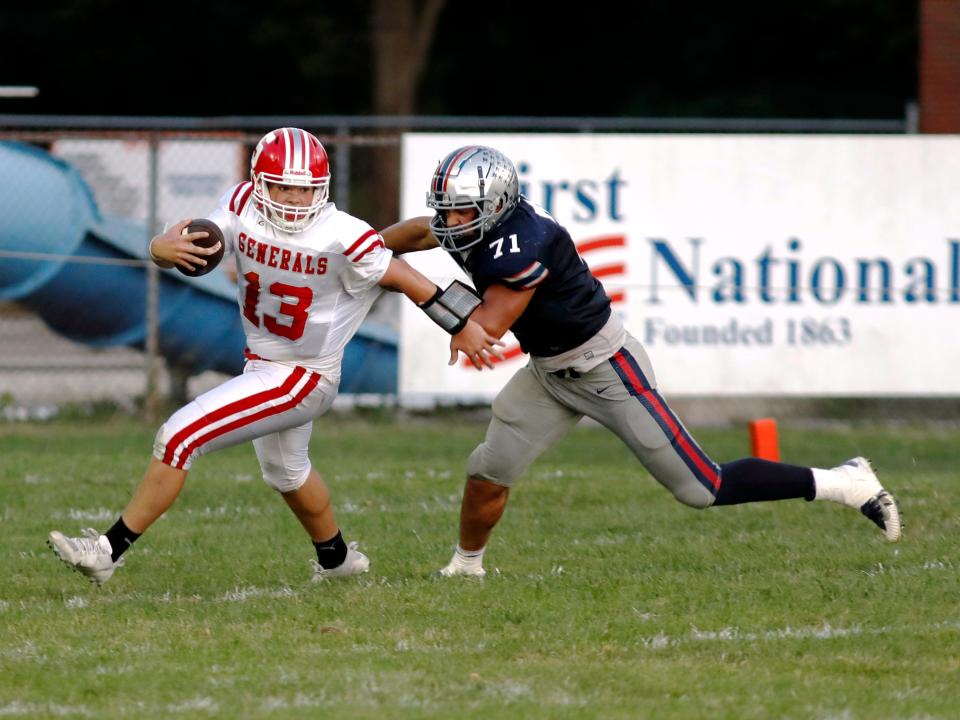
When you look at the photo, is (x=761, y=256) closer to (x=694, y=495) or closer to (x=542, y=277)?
(x=694, y=495)

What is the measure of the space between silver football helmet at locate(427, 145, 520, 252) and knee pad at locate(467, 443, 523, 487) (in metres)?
0.78

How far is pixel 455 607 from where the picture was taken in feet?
18.0

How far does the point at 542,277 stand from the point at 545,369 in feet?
1.54

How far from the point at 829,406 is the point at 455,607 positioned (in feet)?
21.3

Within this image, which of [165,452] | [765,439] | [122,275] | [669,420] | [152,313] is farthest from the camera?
[122,275]

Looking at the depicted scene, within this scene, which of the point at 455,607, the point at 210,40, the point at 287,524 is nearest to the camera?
the point at 455,607

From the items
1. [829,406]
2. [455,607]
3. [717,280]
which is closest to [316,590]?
[455,607]

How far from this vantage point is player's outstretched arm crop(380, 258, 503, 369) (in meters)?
5.38

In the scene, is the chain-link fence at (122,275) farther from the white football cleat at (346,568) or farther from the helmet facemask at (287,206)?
the helmet facemask at (287,206)

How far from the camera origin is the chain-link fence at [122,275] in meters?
11.0

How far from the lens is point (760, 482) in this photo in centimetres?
583

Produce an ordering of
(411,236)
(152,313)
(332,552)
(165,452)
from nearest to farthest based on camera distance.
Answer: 1. (165,452)
2. (411,236)
3. (332,552)
4. (152,313)

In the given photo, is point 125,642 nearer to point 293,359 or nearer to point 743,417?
point 293,359

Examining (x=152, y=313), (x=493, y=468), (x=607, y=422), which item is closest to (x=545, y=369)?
(x=607, y=422)
